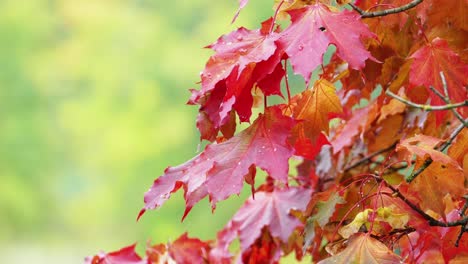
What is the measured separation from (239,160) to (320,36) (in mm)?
163

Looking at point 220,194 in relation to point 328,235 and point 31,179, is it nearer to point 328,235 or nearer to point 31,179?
point 328,235

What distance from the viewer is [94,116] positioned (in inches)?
295

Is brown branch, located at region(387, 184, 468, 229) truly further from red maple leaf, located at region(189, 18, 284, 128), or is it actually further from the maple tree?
red maple leaf, located at region(189, 18, 284, 128)

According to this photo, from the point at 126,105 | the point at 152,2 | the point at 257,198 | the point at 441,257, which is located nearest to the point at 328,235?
the point at 257,198

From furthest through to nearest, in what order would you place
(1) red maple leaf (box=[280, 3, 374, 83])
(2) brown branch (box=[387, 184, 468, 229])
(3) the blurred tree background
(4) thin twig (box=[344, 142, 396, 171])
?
(3) the blurred tree background
(4) thin twig (box=[344, 142, 396, 171])
(2) brown branch (box=[387, 184, 468, 229])
(1) red maple leaf (box=[280, 3, 374, 83])

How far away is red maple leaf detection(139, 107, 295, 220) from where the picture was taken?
0.89 meters

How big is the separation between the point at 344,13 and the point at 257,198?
49 cm

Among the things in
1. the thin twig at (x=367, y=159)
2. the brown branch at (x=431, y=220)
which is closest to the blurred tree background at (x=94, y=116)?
the thin twig at (x=367, y=159)

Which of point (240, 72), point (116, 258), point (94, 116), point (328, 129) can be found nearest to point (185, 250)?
point (116, 258)

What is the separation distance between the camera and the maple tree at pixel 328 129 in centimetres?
90

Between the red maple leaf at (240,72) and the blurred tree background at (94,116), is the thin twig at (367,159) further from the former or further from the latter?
the blurred tree background at (94,116)

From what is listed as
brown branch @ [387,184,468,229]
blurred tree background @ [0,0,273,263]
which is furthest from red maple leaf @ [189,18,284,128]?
blurred tree background @ [0,0,273,263]

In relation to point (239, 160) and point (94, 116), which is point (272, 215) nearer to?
point (239, 160)

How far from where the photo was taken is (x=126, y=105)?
24.6ft
